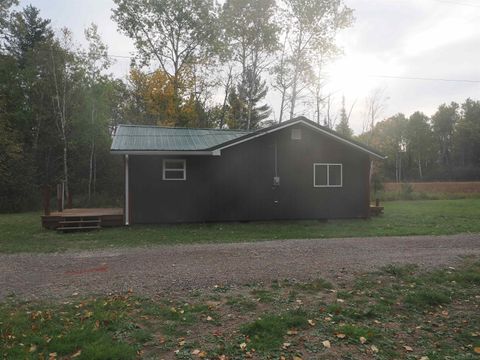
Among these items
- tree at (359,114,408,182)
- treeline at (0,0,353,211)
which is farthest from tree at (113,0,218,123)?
tree at (359,114,408,182)

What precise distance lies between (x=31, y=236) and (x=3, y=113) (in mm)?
14208

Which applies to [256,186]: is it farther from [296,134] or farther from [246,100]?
[246,100]

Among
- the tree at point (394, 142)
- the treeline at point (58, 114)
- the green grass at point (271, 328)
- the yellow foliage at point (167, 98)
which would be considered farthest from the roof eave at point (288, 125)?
the tree at point (394, 142)

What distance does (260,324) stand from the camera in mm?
4555

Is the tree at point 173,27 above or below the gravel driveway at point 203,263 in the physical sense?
above

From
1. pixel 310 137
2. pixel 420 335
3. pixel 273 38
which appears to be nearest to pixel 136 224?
pixel 310 137

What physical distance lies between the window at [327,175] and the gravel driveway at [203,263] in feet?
18.3

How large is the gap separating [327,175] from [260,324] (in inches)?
477

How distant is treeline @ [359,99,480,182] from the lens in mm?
63500

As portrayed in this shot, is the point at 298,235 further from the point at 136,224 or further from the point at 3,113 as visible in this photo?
the point at 3,113

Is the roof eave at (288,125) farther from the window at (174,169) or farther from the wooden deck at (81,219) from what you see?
the wooden deck at (81,219)

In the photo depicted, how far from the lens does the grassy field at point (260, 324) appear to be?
3.98 meters

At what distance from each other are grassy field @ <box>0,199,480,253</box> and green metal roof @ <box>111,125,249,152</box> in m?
2.94

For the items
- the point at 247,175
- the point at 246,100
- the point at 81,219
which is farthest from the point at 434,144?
the point at 81,219
